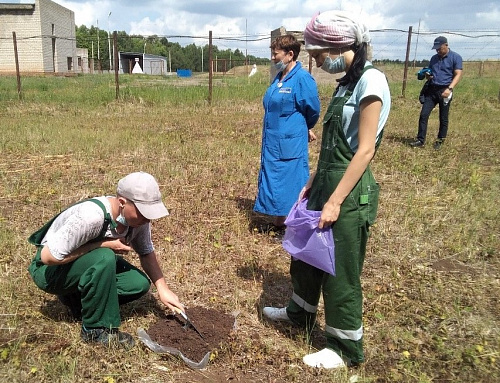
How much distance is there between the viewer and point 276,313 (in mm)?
2752

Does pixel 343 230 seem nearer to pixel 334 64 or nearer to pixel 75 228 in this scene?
pixel 334 64

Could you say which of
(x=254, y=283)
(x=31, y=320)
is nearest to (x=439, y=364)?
(x=254, y=283)

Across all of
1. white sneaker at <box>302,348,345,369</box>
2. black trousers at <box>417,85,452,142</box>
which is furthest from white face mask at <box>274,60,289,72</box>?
black trousers at <box>417,85,452,142</box>

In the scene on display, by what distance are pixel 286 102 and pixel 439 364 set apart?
232 cm

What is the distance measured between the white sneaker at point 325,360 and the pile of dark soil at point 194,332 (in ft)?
1.66

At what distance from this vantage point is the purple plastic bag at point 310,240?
6.86ft

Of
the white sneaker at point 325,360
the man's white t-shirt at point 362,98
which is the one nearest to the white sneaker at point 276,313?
the white sneaker at point 325,360

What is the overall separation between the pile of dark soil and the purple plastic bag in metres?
0.68

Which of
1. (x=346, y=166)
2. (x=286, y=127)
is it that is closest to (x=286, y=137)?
(x=286, y=127)

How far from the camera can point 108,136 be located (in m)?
7.66

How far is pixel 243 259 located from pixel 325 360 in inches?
55.8

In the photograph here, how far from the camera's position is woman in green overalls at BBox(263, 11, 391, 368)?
192 centimetres

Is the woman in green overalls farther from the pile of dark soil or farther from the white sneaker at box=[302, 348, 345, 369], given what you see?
the pile of dark soil

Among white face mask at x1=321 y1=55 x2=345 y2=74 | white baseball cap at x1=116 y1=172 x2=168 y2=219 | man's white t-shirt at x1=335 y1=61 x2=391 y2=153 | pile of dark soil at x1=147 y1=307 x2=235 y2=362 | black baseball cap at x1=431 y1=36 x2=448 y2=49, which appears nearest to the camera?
man's white t-shirt at x1=335 y1=61 x2=391 y2=153
